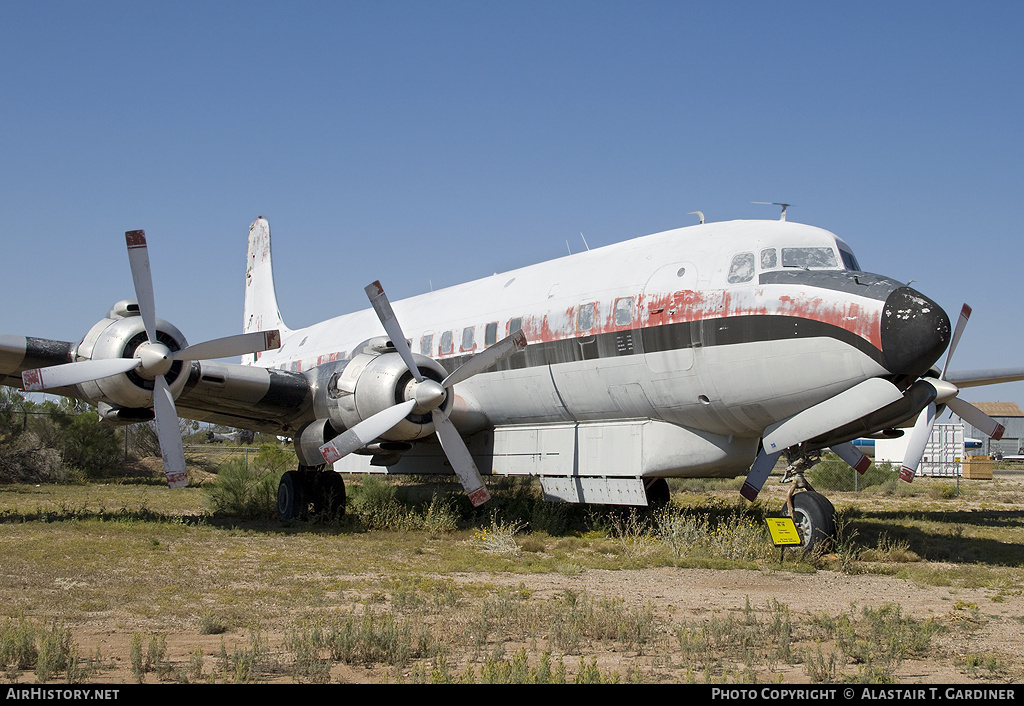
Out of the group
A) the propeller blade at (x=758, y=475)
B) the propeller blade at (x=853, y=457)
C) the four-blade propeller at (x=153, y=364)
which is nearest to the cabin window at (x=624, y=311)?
the propeller blade at (x=758, y=475)

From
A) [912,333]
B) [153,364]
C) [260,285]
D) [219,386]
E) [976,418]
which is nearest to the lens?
[912,333]

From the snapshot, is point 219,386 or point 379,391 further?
point 219,386

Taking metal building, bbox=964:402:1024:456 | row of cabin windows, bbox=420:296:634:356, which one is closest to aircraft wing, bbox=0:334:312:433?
row of cabin windows, bbox=420:296:634:356

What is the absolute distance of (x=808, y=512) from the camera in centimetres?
1054

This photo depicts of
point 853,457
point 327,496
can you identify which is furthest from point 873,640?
point 327,496

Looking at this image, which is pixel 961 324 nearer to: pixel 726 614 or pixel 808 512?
pixel 808 512

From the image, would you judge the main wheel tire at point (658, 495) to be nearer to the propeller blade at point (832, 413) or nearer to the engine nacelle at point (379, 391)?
the engine nacelle at point (379, 391)

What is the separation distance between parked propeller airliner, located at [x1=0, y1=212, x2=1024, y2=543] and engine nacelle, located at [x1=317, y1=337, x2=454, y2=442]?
0.09 ft

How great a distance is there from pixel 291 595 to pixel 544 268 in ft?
23.7

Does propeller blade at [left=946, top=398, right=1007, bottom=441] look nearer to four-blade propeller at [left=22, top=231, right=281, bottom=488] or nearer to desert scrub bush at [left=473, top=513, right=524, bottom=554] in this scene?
desert scrub bush at [left=473, top=513, right=524, bottom=554]

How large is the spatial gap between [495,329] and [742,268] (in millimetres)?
4336

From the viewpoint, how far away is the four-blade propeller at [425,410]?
1145 centimetres

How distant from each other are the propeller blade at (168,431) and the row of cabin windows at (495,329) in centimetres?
460

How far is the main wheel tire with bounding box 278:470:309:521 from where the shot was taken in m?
14.0
